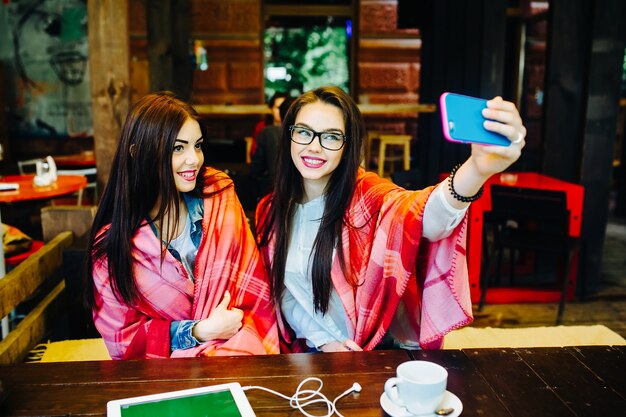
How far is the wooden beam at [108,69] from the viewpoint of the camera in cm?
303

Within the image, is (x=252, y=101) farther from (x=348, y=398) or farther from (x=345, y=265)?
(x=348, y=398)

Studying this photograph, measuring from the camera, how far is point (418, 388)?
1.08m

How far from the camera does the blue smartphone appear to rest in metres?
1.13

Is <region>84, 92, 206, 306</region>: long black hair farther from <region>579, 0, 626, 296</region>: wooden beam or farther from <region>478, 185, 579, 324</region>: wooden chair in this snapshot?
<region>579, 0, 626, 296</region>: wooden beam

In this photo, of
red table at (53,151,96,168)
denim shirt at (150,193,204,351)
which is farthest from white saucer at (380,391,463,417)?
red table at (53,151,96,168)

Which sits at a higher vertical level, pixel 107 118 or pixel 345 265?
pixel 107 118

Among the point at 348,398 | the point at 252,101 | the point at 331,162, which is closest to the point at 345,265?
the point at 331,162

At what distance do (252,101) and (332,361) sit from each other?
25.7 ft

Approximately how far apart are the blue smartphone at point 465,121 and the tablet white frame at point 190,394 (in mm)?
689

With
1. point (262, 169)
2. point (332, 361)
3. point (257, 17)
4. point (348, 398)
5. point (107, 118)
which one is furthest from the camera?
point (257, 17)

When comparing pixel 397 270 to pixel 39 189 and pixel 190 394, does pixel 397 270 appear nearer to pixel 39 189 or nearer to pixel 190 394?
pixel 190 394

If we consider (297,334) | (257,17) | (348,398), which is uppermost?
(257,17)

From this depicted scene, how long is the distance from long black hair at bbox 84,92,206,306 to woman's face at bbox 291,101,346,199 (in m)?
0.35

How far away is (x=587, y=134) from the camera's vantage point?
4211 mm
